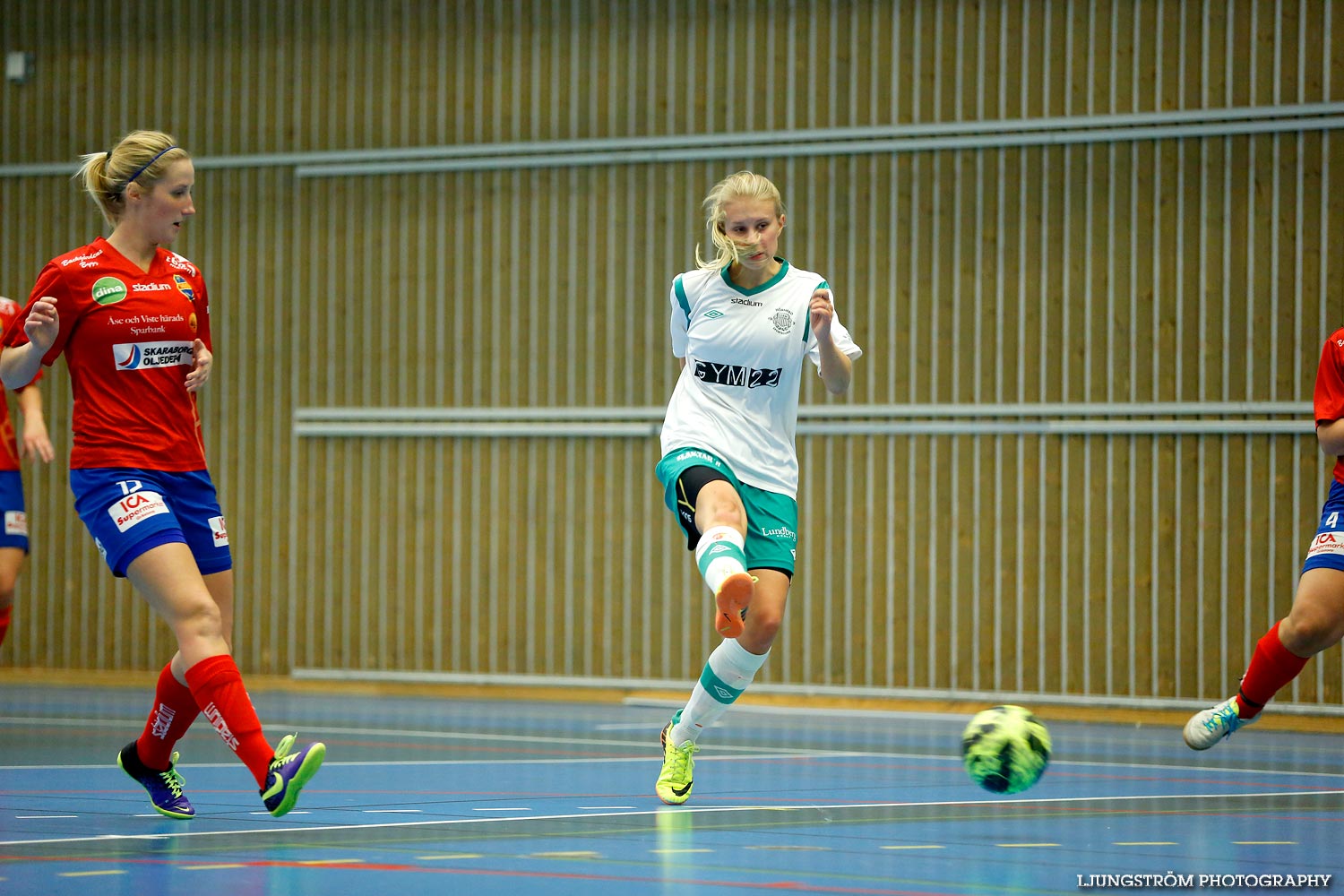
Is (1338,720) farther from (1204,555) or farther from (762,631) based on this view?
(762,631)

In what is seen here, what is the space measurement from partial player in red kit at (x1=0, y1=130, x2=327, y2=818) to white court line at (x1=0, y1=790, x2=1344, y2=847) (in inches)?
12.5

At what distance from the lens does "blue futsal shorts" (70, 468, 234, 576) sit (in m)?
4.64

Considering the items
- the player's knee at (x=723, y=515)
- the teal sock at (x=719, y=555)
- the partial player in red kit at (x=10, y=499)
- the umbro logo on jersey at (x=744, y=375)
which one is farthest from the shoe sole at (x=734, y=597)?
the partial player in red kit at (x=10, y=499)

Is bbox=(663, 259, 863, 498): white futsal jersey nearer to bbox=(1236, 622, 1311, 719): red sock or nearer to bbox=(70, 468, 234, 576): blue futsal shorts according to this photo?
bbox=(70, 468, 234, 576): blue futsal shorts

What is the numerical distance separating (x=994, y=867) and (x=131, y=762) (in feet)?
8.60

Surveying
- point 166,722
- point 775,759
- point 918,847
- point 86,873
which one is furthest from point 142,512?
point 775,759

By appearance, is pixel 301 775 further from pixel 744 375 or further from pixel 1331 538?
pixel 1331 538

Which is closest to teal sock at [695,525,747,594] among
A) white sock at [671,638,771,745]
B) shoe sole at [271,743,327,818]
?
white sock at [671,638,771,745]

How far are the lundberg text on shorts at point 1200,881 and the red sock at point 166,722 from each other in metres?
2.69

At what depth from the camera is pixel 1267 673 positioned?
6.32 meters

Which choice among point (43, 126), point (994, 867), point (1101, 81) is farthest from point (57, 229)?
point (994, 867)

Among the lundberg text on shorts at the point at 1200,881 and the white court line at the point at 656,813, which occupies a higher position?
the lundberg text on shorts at the point at 1200,881

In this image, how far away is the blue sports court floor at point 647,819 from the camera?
3861 mm

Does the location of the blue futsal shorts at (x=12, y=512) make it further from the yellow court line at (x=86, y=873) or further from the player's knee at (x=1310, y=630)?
the player's knee at (x=1310, y=630)
